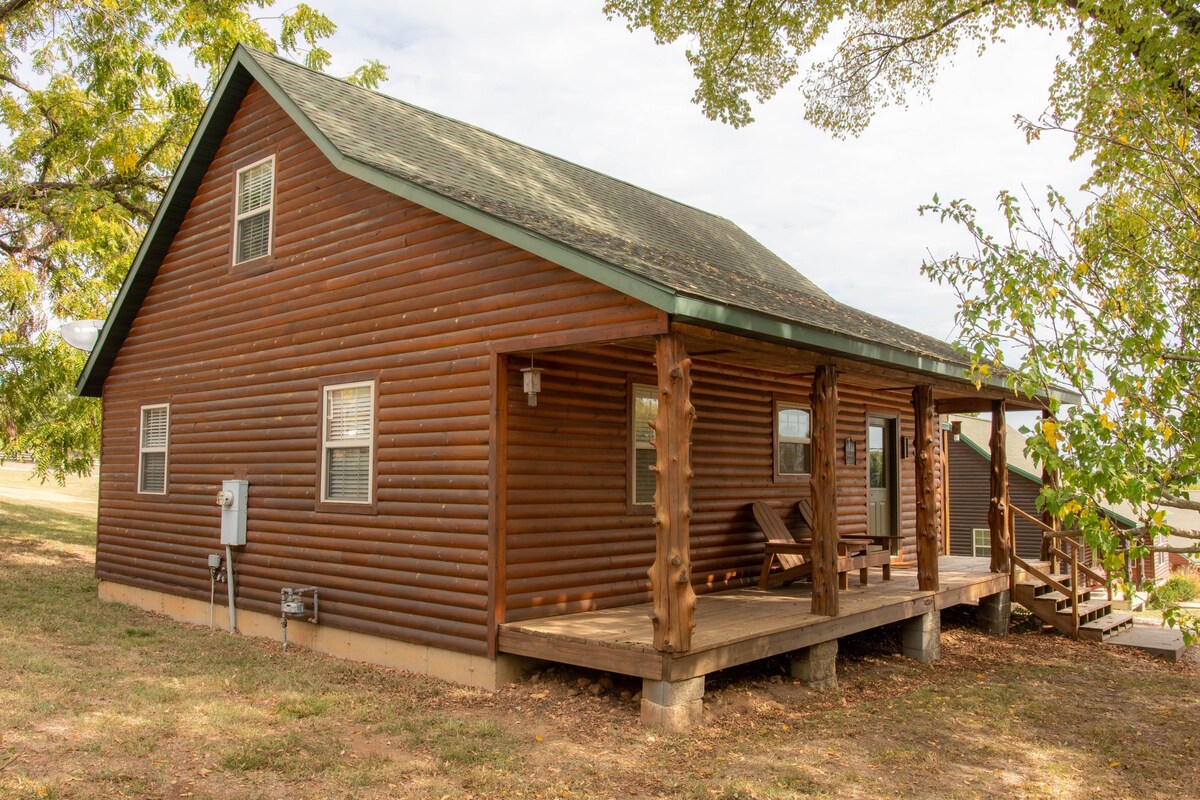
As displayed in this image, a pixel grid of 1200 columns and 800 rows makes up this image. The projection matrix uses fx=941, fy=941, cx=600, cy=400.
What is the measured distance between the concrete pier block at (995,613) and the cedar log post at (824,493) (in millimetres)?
4623

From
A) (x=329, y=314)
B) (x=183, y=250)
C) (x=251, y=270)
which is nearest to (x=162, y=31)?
(x=183, y=250)

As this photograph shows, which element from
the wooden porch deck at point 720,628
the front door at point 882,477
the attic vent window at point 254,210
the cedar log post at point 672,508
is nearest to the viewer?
the cedar log post at point 672,508

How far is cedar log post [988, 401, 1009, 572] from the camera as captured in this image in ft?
39.3

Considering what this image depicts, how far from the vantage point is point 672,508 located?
22.7ft

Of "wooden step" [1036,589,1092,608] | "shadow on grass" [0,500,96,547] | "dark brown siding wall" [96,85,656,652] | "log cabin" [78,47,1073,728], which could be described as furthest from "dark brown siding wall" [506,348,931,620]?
"shadow on grass" [0,500,96,547]

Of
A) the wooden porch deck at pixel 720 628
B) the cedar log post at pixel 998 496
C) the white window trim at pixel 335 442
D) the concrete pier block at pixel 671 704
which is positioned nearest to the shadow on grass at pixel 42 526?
the white window trim at pixel 335 442

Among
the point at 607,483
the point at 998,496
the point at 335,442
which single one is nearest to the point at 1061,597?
the point at 998,496

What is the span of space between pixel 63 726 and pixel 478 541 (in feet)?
11.0

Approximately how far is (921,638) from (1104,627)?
3.59 m

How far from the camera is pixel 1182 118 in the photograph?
5.81m

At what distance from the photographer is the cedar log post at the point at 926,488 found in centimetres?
1021

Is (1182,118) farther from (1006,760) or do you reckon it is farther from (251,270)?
(251,270)

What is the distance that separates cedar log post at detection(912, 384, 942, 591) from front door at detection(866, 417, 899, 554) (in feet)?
11.4

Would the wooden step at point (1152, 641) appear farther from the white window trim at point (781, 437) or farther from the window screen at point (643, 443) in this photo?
the window screen at point (643, 443)
